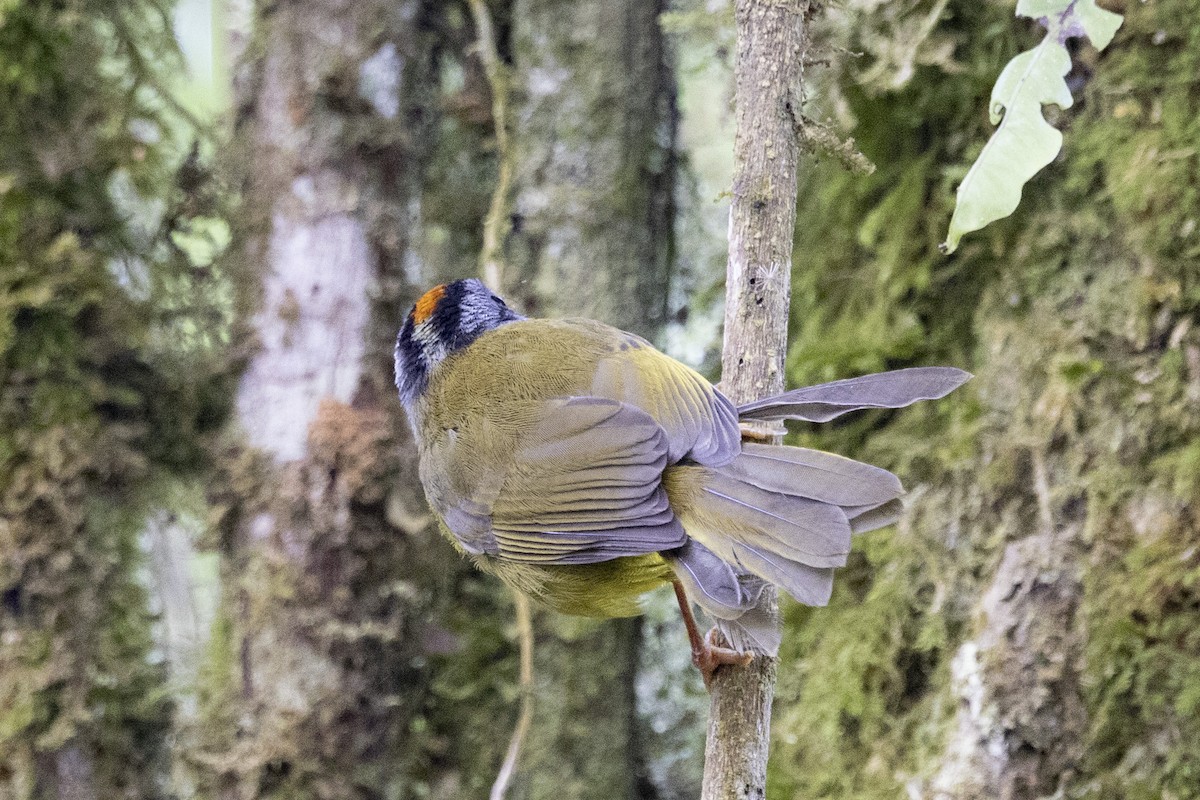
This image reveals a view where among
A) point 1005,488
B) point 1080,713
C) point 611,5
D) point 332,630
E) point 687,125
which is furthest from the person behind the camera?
point 687,125

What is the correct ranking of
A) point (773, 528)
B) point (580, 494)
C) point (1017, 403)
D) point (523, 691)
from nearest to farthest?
point (773, 528)
point (580, 494)
point (1017, 403)
point (523, 691)

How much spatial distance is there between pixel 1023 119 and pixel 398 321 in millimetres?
2076

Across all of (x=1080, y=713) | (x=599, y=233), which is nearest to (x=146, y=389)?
(x=599, y=233)

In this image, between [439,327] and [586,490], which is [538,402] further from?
[439,327]

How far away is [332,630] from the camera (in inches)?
126

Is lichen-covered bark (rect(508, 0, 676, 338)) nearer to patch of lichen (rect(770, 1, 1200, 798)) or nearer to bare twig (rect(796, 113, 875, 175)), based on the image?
patch of lichen (rect(770, 1, 1200, 798))

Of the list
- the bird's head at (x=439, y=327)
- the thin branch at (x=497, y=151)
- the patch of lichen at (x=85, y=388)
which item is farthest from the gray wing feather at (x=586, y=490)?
the patch of lichen at (x=85, y=388)

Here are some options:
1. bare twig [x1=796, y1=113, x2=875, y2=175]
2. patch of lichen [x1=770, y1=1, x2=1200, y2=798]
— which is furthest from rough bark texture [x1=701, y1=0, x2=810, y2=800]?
patch of lichen [x1=770, y1=1, x2=1200, y2=798]

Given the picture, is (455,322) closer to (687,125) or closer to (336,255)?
(336,255)

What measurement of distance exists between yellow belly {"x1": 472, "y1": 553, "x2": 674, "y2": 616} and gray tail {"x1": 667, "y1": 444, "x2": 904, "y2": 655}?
9.5 inches

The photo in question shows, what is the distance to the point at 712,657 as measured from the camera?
2182 mm

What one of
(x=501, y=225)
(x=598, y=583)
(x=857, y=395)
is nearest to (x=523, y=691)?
(x=598, y=583)

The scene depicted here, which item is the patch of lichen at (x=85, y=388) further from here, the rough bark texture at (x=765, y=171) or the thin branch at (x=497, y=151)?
the rough bark texture at (x=765, y=171)

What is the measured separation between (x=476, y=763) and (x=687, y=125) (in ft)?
6.97
